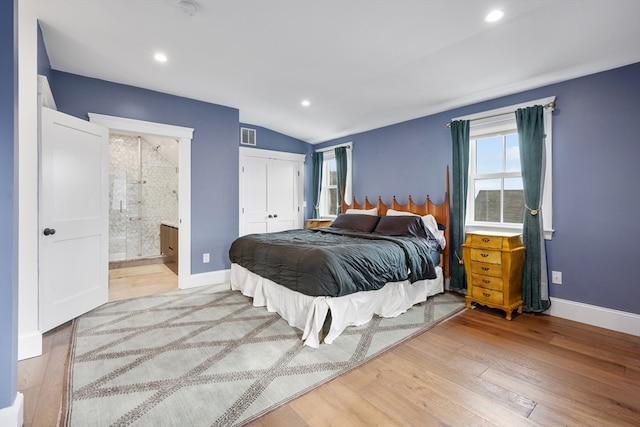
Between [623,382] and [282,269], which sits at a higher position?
[282,269]

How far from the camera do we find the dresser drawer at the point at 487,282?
2957 mm

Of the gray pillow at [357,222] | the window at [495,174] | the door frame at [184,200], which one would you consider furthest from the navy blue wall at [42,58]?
the window at [495,174]

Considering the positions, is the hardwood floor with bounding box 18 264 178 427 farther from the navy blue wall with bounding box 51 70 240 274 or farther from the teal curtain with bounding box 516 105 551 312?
the teal curtain with bounding box 516 105 551 312

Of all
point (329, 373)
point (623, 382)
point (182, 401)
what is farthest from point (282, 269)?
point (623, 382)

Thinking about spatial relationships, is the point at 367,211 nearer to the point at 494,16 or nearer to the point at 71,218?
the point at 494,16

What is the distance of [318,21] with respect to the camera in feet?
7.75

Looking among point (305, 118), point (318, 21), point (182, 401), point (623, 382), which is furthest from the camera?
point (305, 118)

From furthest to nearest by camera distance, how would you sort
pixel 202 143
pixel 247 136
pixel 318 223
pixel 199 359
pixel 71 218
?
1. pixel 318 223
2. pixel 247 136
3. pixel 202 143
4. pixel 71 218
5. pixel 199 359

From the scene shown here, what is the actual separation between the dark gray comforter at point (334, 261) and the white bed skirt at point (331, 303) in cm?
11

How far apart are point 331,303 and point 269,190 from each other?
3.50 meters

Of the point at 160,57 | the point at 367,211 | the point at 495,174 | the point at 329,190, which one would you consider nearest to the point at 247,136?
the point at 329,190

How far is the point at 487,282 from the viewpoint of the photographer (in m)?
3.05

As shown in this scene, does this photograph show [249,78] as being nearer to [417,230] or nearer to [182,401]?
[417,230]

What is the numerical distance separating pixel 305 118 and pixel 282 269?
9.56 ft
